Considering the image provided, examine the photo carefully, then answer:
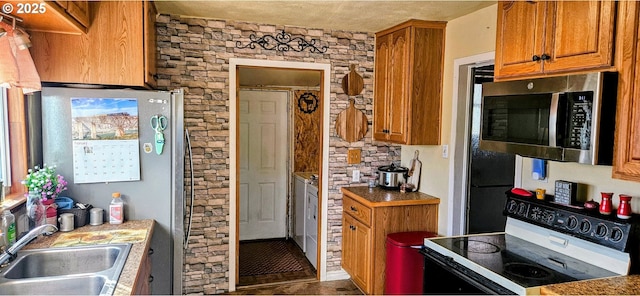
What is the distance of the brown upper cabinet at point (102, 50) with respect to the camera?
2.20m

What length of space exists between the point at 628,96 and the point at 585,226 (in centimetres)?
65

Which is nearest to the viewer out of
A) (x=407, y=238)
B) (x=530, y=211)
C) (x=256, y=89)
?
(x=530, y=211)

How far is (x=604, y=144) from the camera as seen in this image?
162cm

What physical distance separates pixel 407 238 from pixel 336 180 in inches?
36.5

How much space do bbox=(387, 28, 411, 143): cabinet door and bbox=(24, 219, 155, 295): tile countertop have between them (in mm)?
1968

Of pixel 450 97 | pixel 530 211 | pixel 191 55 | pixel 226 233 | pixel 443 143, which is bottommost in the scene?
pixel 226 233

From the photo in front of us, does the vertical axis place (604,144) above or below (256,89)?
below

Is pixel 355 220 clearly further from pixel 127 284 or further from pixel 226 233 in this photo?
pixel 127 284

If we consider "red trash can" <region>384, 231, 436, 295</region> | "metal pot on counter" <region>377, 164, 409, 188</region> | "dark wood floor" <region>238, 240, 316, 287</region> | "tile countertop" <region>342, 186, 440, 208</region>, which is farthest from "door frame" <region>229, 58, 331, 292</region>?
"red trash can" <region>384, 231, 436, 295</region>

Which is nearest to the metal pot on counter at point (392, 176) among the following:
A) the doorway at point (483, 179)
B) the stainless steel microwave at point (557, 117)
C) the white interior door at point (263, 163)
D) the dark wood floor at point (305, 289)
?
the doorway at point (483, 179)

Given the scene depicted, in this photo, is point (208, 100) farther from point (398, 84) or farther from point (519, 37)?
point (519, 37)

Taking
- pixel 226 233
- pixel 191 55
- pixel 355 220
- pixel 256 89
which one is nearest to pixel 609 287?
pixel 355 220

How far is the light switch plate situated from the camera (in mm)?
3695

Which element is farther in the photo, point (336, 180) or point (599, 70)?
point (336, 180)
